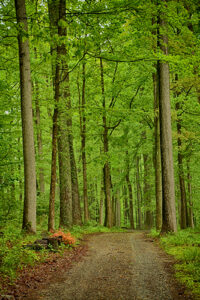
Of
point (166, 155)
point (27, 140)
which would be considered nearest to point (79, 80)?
point (166, 155)

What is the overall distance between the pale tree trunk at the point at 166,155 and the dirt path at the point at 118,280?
3.05 metres

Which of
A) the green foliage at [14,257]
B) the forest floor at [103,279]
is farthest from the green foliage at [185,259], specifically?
the green foliage at [14,257]

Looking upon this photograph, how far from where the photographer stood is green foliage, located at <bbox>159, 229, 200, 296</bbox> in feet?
16.5

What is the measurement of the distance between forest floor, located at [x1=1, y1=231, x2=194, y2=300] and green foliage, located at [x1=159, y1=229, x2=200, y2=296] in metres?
0.19

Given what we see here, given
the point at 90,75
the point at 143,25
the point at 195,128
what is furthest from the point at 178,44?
the point at 195,128

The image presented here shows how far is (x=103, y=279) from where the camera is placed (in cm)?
549

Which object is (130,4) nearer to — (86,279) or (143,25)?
(143,25)

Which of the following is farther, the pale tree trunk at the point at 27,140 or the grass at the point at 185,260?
the pale tree trunk at the point at 27,140

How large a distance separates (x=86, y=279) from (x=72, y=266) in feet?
3.89

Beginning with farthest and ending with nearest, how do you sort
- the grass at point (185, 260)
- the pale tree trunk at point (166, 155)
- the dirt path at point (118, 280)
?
the pale tree trunk at point (166, 155) → the grass at point (185, 260) → the dirt path at point (118, 280)

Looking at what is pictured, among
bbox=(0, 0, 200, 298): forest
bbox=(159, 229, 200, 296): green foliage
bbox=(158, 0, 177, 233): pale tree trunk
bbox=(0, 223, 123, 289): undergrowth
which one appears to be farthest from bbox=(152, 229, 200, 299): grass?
bbox=(0, 223, 123, 289): undergrowth

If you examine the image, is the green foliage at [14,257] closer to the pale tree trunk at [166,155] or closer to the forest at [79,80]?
the forest at [79,80]

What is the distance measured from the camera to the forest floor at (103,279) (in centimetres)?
459

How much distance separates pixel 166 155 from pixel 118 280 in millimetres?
6855
